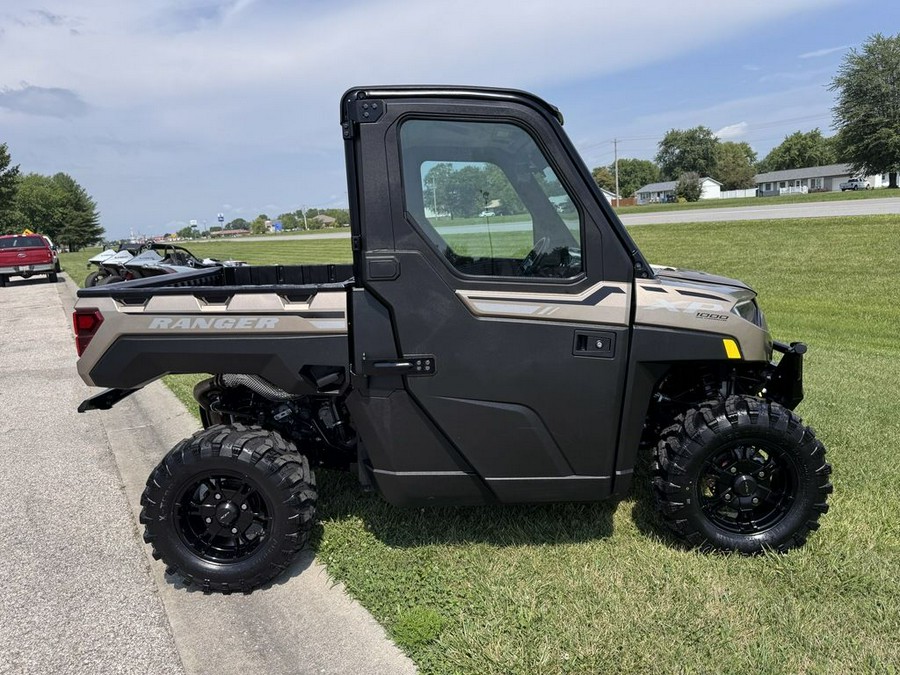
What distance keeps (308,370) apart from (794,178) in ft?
363

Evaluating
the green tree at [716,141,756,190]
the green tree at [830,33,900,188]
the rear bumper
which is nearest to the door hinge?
the rear bumper

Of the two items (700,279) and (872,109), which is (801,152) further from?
(700,279)

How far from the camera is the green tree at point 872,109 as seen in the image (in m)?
44.1

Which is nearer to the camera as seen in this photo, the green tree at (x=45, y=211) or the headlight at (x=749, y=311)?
the headlight at (x=749, y=311)

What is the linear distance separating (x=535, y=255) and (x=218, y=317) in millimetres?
1482

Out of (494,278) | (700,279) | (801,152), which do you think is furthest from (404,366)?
(801,152)

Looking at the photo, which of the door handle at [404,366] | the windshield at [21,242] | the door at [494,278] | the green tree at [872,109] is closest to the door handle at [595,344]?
the door at [494,278]

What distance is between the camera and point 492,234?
2922mm

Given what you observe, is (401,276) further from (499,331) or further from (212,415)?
(212,415)

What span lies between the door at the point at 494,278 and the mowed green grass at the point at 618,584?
12.5 inches

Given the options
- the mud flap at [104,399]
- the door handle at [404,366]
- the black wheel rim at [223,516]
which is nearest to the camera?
the door handle at [404,366]

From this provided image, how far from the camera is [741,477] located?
3162 mm

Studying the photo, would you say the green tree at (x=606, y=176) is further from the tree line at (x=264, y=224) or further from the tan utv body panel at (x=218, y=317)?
the tan utv body panel at (x=218, y=317)

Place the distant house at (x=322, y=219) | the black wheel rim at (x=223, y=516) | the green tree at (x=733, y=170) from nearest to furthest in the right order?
1. the black wheel rim at (x=223, y=516)
2. the distant house at (x=322, y=219)
3. the green tree at (x=733, y=170)
